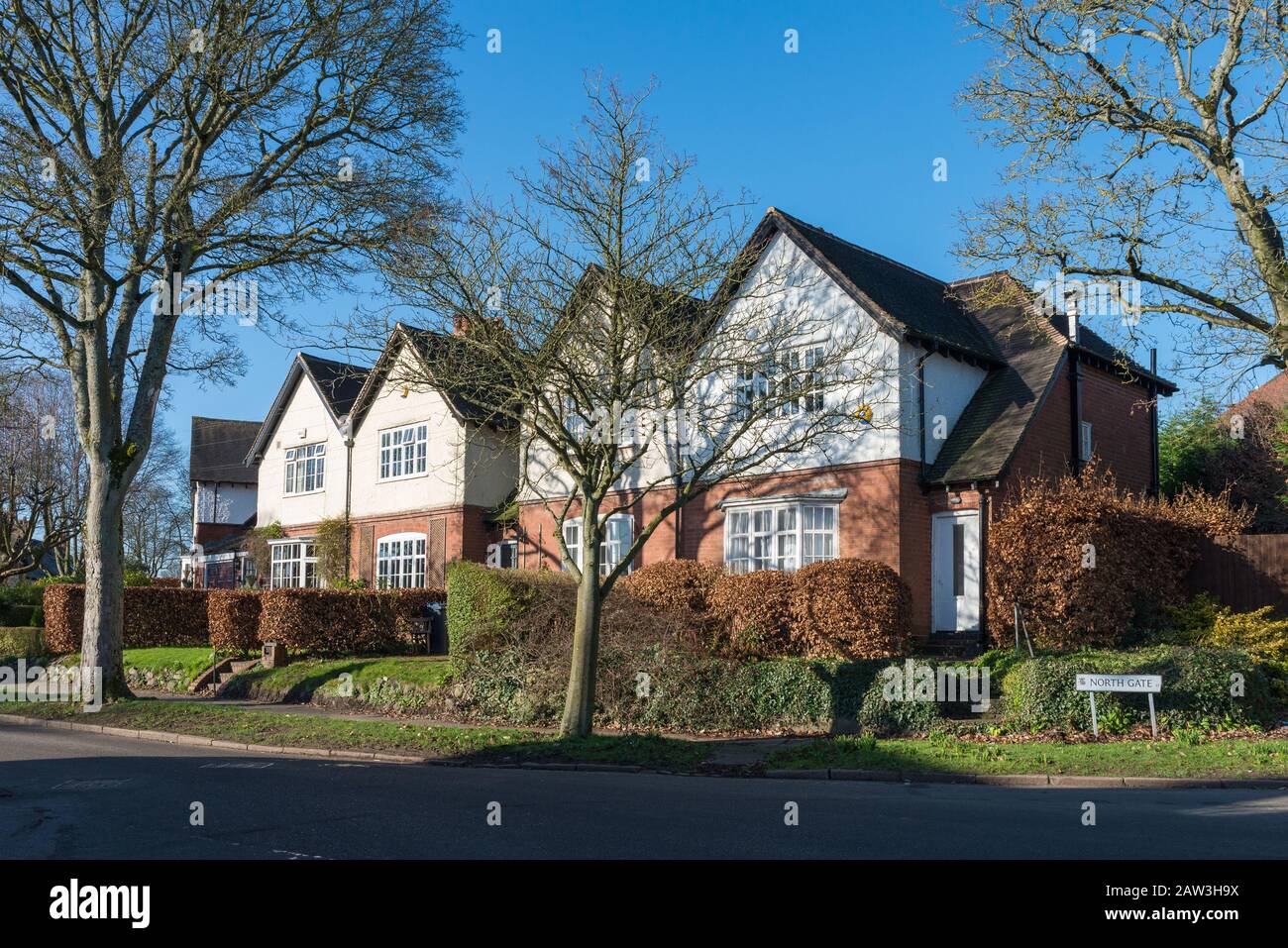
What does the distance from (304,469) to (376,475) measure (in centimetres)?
431

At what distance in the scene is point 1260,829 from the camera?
9.45 m

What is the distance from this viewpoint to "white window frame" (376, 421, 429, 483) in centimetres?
3262

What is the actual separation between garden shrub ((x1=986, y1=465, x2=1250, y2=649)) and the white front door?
71.6 inches

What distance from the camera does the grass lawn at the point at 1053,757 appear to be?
13.6 meters

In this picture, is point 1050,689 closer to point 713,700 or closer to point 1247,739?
point 1247,739

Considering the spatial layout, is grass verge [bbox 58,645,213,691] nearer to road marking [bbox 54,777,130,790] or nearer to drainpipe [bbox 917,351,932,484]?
road marking [bbox 54,777,130,790]

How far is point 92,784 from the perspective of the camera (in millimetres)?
12336

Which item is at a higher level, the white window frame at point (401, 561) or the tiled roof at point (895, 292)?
the tiled roof at point (895, 292)

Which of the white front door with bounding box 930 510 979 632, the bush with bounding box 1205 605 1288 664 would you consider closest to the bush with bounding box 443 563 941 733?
the white front door with bounding box 930 510 979 632

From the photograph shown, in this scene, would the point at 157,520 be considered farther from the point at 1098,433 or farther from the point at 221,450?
the point at 1098,433

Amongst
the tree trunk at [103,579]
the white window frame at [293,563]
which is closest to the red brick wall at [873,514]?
the tree trunk at [103,579]

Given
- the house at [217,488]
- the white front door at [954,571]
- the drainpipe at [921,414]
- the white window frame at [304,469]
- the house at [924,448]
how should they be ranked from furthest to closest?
the house at [217,488]
the white window frame at [304,469]
the drainpipe at [921,414]
the house at [924,448]
the white front door at [954,571]

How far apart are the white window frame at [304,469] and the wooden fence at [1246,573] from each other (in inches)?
1038

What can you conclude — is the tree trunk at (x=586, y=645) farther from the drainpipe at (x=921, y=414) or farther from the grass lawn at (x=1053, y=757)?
the drainpipe at (x=921, y=414)
